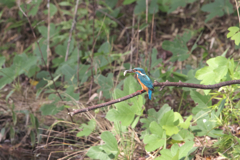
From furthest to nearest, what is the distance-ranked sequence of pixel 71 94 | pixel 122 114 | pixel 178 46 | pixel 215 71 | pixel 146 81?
pixel 178 46 → pixel 71 94 → pixel 122 114 → pixel 215 71 → pixel 146 81

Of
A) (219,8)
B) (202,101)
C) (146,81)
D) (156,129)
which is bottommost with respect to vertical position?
(156,129)

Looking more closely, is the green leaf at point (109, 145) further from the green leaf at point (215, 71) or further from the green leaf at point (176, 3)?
the green leaf at point (176, 3)

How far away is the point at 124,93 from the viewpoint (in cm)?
244

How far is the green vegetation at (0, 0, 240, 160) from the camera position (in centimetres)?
220

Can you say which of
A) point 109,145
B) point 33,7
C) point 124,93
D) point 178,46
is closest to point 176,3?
point 178,46

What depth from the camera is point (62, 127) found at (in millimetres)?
3273

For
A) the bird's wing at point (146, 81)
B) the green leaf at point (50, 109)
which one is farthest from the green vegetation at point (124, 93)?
the bird's wing at point (146, 81)

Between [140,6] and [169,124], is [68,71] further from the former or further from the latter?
[169,124]

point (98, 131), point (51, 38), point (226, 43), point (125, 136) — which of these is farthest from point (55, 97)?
point (226, 43)

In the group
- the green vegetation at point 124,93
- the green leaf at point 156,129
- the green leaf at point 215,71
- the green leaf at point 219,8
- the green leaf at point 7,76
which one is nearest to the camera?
the green leaf at point 215,71

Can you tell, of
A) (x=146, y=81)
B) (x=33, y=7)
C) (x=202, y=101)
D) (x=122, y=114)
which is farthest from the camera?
(x=33, y=7)

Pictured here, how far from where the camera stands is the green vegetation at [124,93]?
2199 millimetres

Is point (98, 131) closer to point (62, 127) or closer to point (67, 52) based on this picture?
point (62, 127)

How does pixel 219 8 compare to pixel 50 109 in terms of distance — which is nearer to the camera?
pixel 50 109
